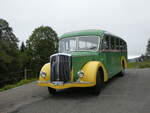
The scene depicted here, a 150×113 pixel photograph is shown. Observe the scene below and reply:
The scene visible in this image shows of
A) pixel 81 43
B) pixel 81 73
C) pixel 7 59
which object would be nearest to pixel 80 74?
pixel 81 73

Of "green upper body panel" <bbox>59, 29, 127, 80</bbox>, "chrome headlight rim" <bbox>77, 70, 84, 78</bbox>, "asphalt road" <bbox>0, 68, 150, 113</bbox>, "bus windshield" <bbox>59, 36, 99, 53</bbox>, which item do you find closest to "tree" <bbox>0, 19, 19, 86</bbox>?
"green upper body panel" <bbox>59, 29, 127, 80</bbox>

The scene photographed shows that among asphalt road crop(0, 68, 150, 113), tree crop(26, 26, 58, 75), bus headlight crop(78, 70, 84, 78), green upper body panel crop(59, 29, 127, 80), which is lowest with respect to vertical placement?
asphalt road crop(0, 68, 150, 113)

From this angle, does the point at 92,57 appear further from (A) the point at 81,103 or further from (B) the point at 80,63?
(A) the point at 81,103

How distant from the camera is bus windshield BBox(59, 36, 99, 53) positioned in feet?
27.6

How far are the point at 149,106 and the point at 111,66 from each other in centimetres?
442

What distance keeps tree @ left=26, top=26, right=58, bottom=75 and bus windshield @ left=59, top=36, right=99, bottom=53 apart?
3004 centimetres

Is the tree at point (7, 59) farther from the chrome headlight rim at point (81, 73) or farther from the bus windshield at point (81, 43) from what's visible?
the chrome headlight rim at point (81, 73)

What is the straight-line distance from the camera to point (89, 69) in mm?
7215

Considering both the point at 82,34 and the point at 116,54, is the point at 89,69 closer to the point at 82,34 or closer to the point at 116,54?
the point at 82,34

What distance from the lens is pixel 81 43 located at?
8477 mm

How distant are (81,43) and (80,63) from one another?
1300mm

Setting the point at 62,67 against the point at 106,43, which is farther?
the point at 106,43

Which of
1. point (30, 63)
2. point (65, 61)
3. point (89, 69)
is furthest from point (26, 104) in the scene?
point (30, 63)

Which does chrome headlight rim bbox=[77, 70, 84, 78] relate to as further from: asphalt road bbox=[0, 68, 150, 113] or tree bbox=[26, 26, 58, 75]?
tree bbox=[26, 26, 58, 75]
